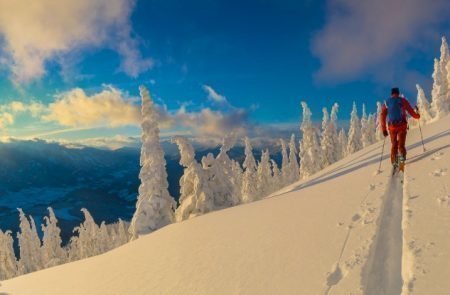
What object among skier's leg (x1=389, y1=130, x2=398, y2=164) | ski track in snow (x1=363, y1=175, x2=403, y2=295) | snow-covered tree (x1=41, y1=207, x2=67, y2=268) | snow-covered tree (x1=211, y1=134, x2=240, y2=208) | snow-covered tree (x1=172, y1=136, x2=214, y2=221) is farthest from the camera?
snow-covered tree (x1=41, y1=207, x2=67, y2=268)

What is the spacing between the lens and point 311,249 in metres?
8.05

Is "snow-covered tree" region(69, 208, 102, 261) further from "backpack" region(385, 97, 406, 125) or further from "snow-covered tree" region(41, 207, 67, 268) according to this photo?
"backpack" region(385, 97, 406, 125)

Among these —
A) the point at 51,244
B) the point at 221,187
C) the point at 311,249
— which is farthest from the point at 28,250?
the point at 311,249

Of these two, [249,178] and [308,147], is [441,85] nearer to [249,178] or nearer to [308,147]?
[308,147]

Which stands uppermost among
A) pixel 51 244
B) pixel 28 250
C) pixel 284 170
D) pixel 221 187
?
pixel 284 170

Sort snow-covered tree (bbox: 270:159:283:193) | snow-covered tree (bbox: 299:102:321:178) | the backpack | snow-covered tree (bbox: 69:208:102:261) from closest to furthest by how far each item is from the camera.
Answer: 1. the backpack
2. snow-covered tree (bbox: 299:102:321:178)
3. snow-covered tree (bbox: 69:208:102:261)
4. snow-covered tree (bbox: 270:159:283:193)

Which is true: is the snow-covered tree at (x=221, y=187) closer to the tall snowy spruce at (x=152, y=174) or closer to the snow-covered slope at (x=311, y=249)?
the tall snowy spruce at (x=152, y=174)

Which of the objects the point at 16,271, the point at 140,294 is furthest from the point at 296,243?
the point at 16,271

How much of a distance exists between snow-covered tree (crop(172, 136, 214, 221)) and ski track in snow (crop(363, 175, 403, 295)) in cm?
2006

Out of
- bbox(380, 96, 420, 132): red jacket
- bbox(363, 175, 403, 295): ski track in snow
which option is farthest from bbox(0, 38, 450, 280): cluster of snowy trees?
bbox(363, 175, 403, 295): ski track in snow

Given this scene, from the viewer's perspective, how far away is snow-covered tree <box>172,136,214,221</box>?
93.9 feet

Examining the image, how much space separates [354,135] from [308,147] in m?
16.7

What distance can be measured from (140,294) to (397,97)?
39.4 feet

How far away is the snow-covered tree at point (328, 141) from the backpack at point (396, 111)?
58.5 metres
